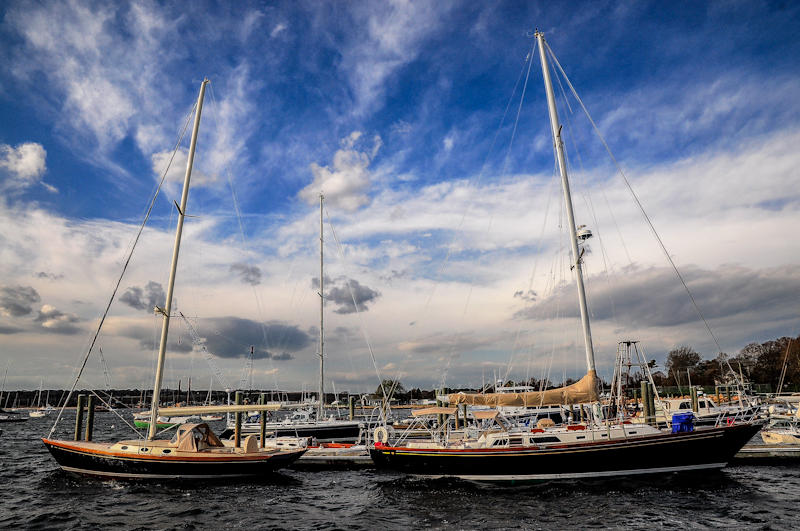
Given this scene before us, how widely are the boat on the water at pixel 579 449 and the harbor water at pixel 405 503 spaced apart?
0.73m

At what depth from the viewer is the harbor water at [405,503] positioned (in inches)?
685

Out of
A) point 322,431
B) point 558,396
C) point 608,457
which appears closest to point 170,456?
point 322,431

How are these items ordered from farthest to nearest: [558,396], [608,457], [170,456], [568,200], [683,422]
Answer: [568,200] → [558,396] → [170,456] → [683,422] → [608,457]

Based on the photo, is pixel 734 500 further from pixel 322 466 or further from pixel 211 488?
pixel 211 488

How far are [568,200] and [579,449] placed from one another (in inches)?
532

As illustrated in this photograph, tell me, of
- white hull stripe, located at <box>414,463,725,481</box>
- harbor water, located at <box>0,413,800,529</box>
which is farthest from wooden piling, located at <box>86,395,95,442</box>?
white hull stripe, located at <box>414,463,725,481</box>

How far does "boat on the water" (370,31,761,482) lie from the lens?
2173 centimetres

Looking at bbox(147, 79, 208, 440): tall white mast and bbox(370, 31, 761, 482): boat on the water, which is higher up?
bbox(147, 79, 208, 440): tall white mast

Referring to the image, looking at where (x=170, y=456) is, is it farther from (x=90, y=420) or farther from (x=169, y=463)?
(x=90, y=420)

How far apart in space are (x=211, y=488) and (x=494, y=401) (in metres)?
15.5

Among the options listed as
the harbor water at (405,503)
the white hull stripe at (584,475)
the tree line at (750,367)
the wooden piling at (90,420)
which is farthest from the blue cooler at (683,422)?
the tree line at (750,367)

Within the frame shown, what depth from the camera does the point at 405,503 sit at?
824 inches

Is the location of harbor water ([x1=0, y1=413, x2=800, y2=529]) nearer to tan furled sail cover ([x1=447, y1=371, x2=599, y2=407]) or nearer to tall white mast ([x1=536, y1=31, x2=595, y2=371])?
tan furled sail cover ([x1=447, y1=371, x2=599, y2=407])

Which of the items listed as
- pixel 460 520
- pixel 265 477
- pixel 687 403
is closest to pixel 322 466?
pixel 265 477
